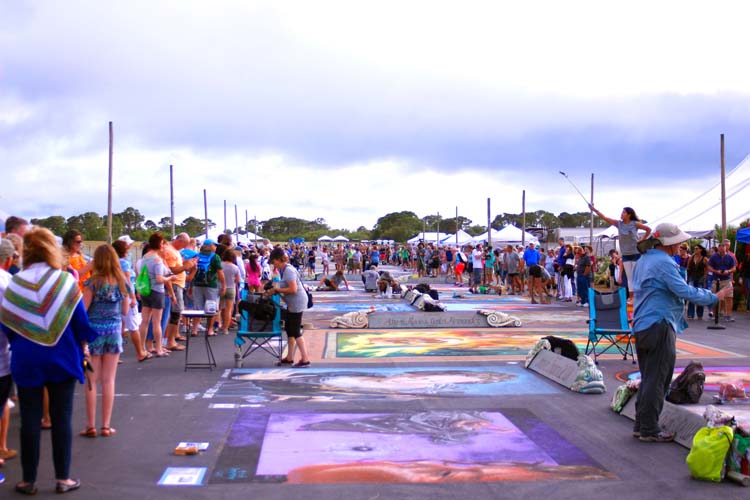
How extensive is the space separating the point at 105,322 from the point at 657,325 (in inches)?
207

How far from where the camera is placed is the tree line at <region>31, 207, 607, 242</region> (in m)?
69.4

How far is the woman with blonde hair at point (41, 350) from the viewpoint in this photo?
528cm

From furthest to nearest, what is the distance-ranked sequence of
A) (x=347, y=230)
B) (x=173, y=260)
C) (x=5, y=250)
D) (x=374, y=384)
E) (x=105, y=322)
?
(x=347, y=230), (x=173, y=260), (x=374, y=384), (x=105, y=322), (x=5, y=250)

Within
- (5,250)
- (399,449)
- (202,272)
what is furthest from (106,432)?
(202,272)

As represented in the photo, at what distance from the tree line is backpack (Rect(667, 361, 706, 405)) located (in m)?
46.8

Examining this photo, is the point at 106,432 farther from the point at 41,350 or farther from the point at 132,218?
the point at 132,218

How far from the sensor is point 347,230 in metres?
163

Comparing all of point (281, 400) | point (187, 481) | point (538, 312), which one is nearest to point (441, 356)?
point (281, 400)

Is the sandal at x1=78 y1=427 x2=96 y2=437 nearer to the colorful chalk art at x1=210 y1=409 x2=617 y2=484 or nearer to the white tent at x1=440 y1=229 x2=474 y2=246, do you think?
the colorful chalk art at x1=210 y1=409 x2=617 y2=484

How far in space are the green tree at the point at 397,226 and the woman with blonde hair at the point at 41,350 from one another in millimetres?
108983

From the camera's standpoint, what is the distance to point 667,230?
685cm

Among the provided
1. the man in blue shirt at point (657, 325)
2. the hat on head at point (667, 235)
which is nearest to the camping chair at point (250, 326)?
the man in blue shirt at point (657, 325)

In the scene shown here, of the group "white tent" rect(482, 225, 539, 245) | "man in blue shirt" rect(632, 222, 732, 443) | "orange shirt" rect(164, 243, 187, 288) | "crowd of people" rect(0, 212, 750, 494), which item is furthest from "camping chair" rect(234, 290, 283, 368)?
"white tent" rect(482, 225, 539, 245)

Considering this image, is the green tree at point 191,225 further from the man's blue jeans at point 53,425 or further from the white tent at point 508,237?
the man's blue jeans at point 53,425
